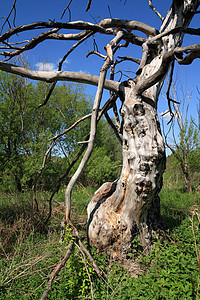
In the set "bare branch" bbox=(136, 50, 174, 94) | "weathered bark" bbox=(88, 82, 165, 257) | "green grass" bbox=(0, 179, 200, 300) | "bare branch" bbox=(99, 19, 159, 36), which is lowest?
"green grass" bbox=(0, 179, 200, 300)

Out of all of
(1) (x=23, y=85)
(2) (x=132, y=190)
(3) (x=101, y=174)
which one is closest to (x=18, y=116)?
(1) (x=23, y=85)

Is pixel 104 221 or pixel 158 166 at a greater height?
pixel 158 166

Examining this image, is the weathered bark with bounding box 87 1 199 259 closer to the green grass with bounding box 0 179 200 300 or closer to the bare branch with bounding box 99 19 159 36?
the green grass with bounding box 0 179 200 300

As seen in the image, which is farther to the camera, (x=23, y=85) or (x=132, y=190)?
(x=23, y=85)

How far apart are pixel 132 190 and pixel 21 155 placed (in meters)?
7.66

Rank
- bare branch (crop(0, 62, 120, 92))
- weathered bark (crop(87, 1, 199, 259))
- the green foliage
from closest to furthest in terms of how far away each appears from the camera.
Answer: weathered bark (crop(87, 1, 199, 259)) < bare branch (crop(0, 62, 120, 92)) < the green foliage

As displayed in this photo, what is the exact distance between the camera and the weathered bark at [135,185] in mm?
3188

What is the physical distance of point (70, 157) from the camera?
12922 millimetres

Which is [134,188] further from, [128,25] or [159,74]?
[128,25]

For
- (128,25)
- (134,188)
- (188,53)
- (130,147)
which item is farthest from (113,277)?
(128,25)

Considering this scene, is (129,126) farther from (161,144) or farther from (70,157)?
(70,157)

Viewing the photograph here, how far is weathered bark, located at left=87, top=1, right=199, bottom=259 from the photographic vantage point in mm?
3188

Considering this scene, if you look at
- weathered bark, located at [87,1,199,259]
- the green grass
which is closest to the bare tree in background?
weathered bark, located at [87,1,199,259]

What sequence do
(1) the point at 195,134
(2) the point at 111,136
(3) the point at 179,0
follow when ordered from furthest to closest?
(2) the point at 111,136 → (1) the point at 195,134 → (3) the point at 179,0
